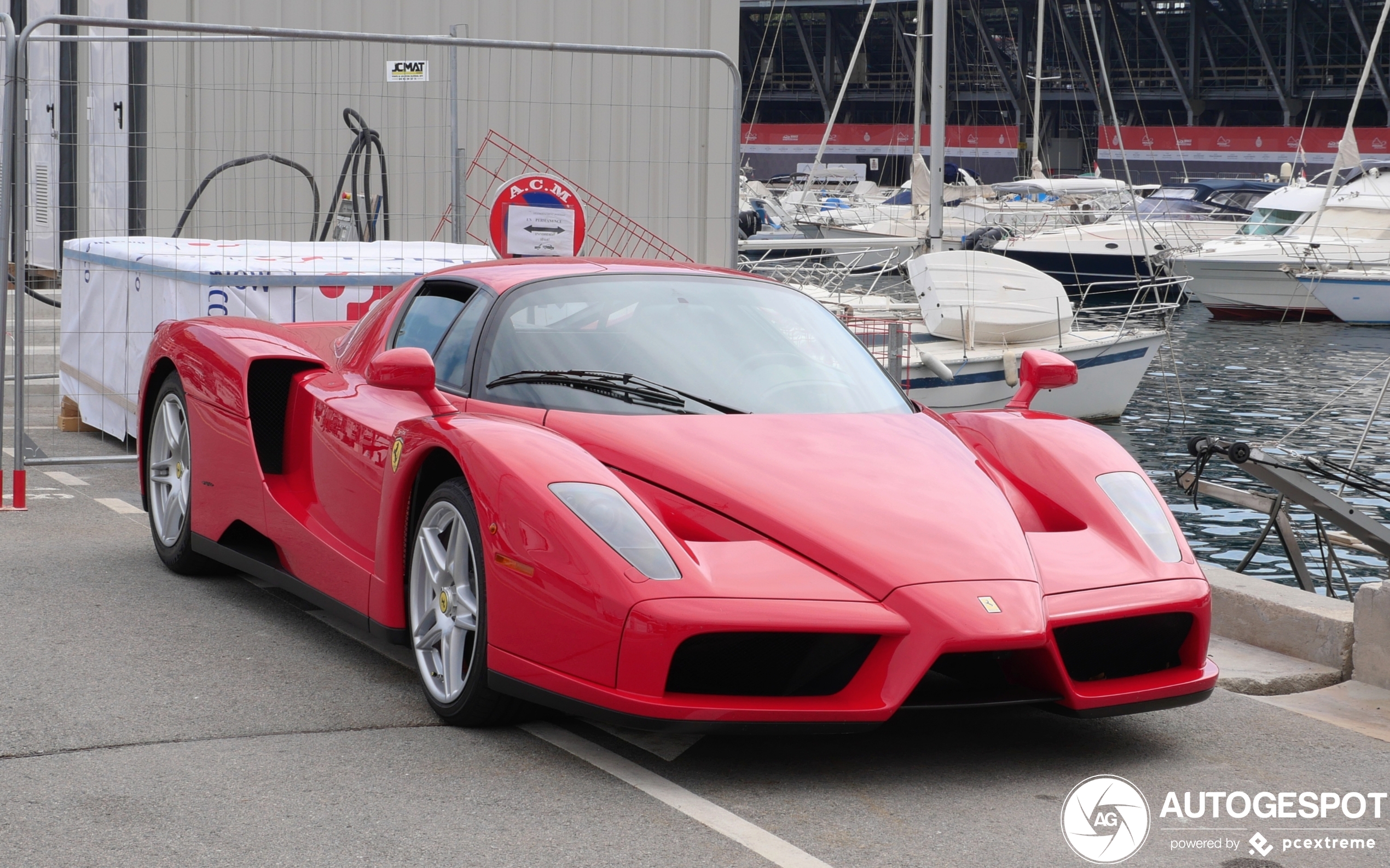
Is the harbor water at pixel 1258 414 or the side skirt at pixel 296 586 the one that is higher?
the side skirt at pixel 296 586

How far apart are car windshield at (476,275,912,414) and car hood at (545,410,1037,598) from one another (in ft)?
0.47

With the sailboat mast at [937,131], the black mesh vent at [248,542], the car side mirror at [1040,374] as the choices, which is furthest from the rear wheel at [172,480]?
the sailboat mast at [937,131]

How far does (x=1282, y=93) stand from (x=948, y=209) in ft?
96.8

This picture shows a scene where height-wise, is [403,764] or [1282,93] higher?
[1282,93]

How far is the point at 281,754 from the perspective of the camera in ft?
12.5

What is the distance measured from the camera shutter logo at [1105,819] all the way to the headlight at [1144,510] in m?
0.70

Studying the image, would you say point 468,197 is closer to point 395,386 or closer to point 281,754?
point 395,386

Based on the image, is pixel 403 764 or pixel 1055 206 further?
pixel 1055 206

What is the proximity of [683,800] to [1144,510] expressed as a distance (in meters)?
1.65

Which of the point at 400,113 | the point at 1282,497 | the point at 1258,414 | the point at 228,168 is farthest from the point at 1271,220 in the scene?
the point at 1282,497

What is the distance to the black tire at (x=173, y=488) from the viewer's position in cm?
576

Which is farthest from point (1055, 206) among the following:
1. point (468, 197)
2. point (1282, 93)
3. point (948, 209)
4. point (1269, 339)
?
point (1282, 93)

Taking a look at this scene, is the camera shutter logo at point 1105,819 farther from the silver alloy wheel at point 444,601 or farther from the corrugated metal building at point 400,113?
the corrugated metal building at point 400,113

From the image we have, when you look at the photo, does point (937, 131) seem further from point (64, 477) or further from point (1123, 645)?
point (1123, 645)
